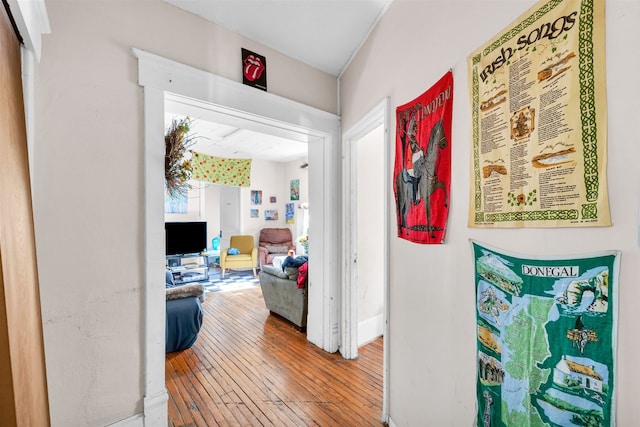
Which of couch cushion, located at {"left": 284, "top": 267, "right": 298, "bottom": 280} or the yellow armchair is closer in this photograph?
couch cushion, located at {"left": 284, "top": 267, "right": 298, "bottom": 280}

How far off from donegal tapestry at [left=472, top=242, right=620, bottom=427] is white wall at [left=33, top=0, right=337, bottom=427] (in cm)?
179

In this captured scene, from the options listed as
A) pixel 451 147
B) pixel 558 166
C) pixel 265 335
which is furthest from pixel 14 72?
pixel 265 335

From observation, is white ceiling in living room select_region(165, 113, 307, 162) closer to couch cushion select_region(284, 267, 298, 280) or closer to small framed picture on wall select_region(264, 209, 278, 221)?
Result: small framed picture on wall select_region(264, 209, 278, 221)

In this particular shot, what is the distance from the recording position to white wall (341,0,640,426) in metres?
0.62

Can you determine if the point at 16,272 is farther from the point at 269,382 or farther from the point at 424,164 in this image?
the point at 269,382

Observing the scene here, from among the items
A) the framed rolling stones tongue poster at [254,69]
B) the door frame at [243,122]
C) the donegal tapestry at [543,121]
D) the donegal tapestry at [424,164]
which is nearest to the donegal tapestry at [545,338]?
the donegal tapestry at [543,121]

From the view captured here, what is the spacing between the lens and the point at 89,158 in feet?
4.78

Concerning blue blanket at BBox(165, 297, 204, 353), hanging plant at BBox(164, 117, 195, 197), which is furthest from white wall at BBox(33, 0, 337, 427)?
blue blanket at BBox(165, 297, 204, 353)

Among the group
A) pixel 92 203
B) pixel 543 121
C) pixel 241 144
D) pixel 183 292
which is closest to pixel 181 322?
pixel 183 292

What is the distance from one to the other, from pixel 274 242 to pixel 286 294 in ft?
12.0

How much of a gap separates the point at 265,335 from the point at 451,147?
2.77 meters

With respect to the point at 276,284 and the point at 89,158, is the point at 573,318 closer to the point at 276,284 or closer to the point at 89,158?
the point at 89,158

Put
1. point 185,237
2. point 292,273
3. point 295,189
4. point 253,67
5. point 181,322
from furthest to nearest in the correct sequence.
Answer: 1. point 295,189
2. point 185,237
3. point 292,273
4. point 181,322
5. point 253,67

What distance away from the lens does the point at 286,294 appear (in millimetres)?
3301
